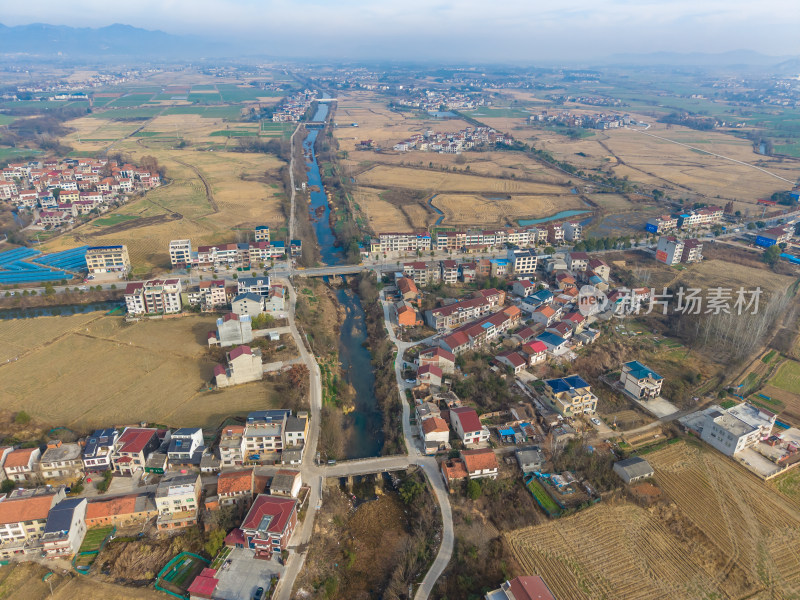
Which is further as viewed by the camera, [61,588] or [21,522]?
[21,522]

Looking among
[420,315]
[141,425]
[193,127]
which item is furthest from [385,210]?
[193,127]

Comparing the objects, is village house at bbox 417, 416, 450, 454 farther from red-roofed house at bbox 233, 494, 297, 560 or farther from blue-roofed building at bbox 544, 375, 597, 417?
red-roofed house at bbox 233, 494, 297, 560

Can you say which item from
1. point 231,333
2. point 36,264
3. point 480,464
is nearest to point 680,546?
point 480,464

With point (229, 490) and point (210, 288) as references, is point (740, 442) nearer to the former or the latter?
point (229, 490)

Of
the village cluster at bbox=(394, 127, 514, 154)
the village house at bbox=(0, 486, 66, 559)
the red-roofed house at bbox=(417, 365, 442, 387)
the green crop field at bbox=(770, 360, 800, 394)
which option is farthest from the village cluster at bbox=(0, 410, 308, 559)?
the village cluster at bbox=(394, 127, 514, 154)

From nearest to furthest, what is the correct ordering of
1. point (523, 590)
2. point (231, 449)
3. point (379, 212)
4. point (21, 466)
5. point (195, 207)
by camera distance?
point (523, 590) < point (21, 466) < point (231, 449) < point (379, 212) < point (195, 207)

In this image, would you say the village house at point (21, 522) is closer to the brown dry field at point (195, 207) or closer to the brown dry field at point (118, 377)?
the brown dry field at point (118, 377)

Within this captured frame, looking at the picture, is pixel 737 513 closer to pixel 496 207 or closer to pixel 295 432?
pixel 295 432

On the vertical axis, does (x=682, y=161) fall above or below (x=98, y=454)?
above
